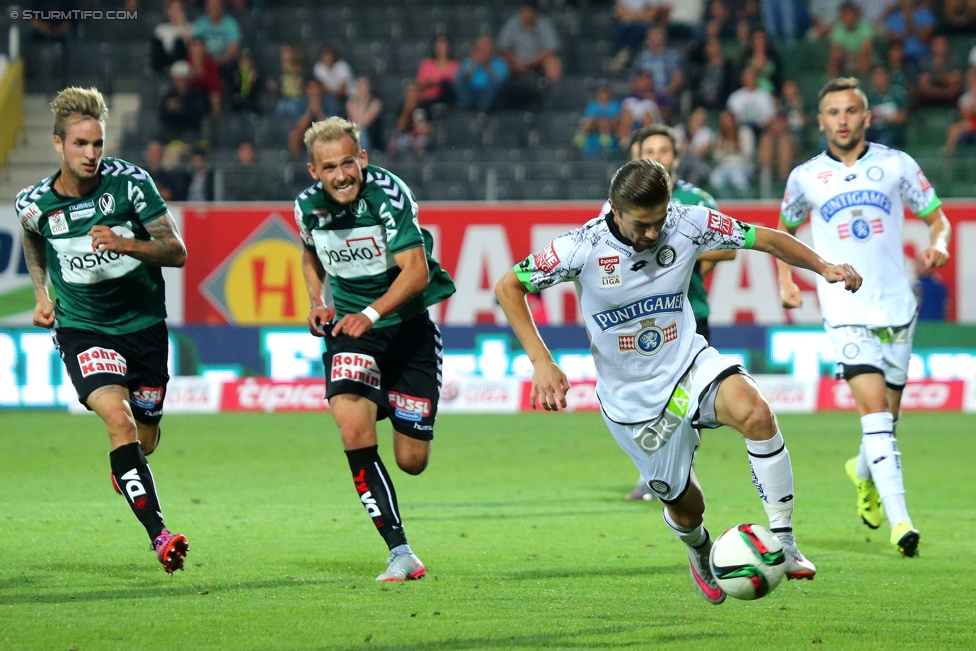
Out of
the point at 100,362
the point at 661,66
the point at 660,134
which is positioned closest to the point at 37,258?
the point at 100,362

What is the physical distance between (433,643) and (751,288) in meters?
14.1

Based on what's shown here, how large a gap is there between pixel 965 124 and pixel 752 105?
3.06m

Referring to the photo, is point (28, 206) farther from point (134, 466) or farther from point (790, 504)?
point (790, 504)

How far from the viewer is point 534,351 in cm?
599

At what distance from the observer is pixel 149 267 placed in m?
7.80

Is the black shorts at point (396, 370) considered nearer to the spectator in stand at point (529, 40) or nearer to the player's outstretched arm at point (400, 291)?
Result: the player's outstretched arm at point (400, 291)

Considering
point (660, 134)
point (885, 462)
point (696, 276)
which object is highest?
point (660, 134)

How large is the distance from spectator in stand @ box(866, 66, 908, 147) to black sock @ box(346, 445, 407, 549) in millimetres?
14819

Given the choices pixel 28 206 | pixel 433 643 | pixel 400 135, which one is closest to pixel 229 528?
pixel 28 206

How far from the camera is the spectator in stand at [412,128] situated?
20.9 m

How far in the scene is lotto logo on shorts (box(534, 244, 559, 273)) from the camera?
614 cm

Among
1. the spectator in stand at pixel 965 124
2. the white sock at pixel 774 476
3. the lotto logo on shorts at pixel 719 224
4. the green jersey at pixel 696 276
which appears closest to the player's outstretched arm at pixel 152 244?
the lotto logo on shorts at pixel 719 224

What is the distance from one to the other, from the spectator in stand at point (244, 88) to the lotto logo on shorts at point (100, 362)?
14.6 m

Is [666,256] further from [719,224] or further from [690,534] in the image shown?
[690,534]
